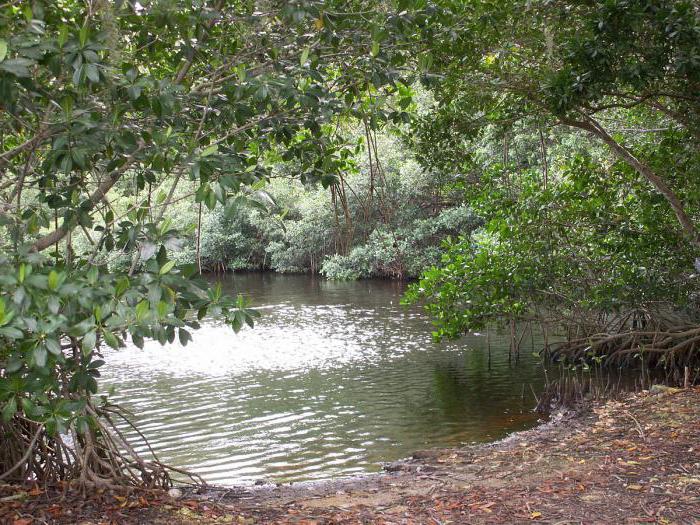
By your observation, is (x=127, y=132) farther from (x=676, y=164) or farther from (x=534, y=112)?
(x=676, y=164)

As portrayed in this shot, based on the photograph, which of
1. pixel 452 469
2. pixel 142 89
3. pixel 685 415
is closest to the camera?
pixel 142 89

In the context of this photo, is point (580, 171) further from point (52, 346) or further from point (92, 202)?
point (52, 346)

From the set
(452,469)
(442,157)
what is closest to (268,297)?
(442,157)

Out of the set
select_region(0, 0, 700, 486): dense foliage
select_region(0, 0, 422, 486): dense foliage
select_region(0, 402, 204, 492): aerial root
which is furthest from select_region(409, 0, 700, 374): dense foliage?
select_region(0, 402, 204, 492): aerial root

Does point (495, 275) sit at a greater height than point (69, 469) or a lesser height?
greater

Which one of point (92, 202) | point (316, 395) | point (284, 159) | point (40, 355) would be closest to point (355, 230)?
point (316, 395)

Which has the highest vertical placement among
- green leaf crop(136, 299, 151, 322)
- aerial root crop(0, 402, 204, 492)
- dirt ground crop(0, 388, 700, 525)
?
green leaf crop(136, 299, 151, 322)

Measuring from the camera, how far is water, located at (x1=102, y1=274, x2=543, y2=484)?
8484 mm

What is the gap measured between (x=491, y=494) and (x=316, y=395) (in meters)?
6.58

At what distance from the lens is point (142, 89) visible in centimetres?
341

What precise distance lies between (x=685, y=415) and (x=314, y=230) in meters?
23.8

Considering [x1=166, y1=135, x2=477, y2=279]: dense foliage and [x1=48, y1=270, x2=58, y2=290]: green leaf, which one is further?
[x1=166, y1=135, x2=477, y2=279]: dense foliage

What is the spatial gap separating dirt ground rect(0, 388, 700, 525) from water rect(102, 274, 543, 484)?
1157 millimetres

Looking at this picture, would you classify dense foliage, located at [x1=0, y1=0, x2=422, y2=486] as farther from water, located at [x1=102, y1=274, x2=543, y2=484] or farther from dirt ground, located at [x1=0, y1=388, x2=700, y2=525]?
water, located at [x1=102, y1=274, x2=543, y2=484]
